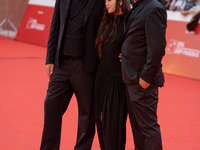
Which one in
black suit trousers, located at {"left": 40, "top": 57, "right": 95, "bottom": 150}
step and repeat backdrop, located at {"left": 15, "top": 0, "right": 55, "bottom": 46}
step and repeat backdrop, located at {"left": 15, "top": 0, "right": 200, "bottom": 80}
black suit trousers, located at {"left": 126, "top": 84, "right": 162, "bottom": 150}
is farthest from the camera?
step and repeat backdrop, located at {"left": 15, "top": 0, "right": 55, "bottom": 46}

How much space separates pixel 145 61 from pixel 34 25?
9.09 metres

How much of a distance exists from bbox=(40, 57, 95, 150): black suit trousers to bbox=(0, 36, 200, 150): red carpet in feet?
1.33

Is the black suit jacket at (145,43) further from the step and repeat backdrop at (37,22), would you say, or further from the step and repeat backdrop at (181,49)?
the step and repeat backdrop at (37,22)

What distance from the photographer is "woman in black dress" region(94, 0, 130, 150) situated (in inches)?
92.1

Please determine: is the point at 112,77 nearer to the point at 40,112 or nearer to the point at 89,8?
the point at 89,8

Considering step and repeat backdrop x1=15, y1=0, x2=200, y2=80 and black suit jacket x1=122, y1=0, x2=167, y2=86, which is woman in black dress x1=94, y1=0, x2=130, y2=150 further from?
step and repeat backdrop x1=15, y1=0, x2=200, y2=80

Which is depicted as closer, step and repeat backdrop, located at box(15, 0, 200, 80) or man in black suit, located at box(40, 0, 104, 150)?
man in black suit, located at box(40, 0, 104, 150)

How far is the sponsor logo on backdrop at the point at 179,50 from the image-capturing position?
22.4ft

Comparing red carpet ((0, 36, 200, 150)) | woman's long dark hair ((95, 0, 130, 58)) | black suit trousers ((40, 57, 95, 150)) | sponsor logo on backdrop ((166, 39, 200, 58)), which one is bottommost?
red carpet ((0, 36, 200, 150))

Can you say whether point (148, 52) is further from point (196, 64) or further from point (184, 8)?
point (184, 8)

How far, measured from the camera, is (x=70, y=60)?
2453 millimetres

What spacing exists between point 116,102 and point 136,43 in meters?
0.56

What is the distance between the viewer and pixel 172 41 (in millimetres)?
7312

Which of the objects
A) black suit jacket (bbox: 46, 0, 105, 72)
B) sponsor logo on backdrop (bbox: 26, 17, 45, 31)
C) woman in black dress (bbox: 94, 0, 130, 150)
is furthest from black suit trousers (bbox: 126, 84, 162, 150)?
sponsor logo on backdrop (bbox: 26, 17, 45, 31)
